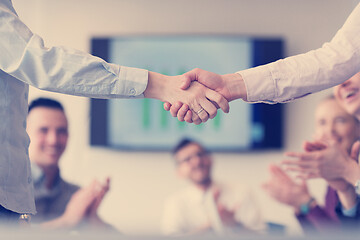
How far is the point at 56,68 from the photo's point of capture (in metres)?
1.16

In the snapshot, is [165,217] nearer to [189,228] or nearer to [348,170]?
[189,228]

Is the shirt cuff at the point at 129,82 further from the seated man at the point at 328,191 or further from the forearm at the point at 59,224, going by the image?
the forearm at the point at 59,224

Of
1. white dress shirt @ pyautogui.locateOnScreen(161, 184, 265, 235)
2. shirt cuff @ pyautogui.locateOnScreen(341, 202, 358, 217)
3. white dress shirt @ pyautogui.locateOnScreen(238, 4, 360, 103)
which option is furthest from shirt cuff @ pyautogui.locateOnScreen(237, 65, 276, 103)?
white dress shirt @ pyautogui.locateOnScreen(161, 184, 265, 235)

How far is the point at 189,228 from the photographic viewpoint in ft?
10.3

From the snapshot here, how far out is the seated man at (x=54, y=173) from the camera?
8.29 ft

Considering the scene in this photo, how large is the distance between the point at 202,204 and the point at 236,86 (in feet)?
6.11

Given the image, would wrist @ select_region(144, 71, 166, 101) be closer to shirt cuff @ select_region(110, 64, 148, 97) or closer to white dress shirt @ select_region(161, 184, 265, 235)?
shirt cuff @ select_region(110, 64, 148, 97)

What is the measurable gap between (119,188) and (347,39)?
246cm

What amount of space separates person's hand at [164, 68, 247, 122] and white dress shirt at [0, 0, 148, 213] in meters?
0.22

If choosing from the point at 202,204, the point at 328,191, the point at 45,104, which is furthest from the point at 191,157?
the point at 328,191

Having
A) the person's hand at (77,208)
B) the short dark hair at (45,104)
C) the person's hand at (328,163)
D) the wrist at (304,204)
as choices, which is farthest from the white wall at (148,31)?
the person's hand at (328,163)

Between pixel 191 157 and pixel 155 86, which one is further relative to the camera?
pixel 191 157

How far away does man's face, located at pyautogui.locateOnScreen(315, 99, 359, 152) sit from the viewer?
253 cm

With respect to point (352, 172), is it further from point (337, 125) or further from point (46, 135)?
point (46, 135)
